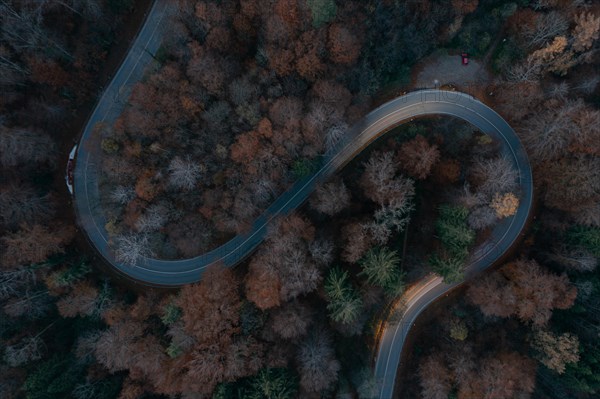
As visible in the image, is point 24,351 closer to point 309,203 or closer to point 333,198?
point 309,203

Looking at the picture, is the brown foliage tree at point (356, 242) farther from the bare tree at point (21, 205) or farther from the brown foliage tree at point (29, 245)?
the bare tree at point (21, 205)

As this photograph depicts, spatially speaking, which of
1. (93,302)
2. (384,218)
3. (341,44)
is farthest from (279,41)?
(93,302)

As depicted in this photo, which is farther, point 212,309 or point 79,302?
point 79,302

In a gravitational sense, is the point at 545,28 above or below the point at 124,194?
above

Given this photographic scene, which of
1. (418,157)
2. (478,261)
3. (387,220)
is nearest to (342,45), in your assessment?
(418,157)

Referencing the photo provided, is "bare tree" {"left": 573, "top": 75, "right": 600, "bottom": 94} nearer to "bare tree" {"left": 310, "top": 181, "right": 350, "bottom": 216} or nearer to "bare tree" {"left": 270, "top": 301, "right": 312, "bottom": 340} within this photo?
"bare tree" {"left": 310, "top": 181, "right": 350, "bottom": 216}

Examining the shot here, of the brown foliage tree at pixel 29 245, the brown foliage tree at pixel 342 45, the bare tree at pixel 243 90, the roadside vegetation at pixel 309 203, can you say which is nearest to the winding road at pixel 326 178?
the roadside vegetation at pixel 309 203

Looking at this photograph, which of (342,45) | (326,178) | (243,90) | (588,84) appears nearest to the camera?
(342,45)
